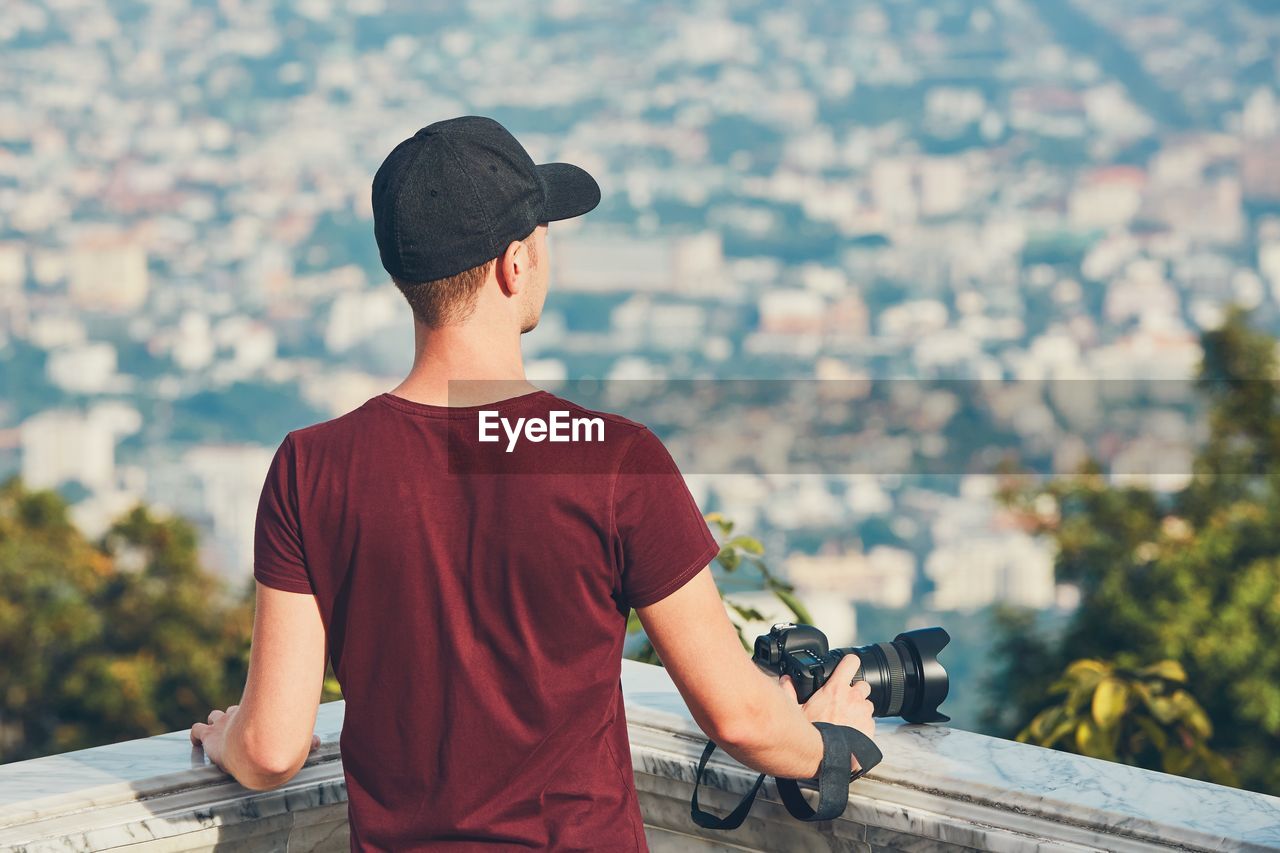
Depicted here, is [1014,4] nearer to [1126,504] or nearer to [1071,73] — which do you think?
[1071,73]

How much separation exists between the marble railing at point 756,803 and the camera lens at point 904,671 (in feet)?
0.16

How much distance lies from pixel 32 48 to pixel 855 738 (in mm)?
76556

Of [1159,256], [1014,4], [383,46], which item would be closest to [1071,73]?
[1014,4]

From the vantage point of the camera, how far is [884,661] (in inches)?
64.3

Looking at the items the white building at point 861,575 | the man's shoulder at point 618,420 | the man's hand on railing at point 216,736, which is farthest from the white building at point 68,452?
the man's shoulder at point 618,420

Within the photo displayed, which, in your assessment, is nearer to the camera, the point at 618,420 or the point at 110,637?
the point at 618,420

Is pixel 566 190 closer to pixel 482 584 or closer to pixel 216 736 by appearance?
pixel 482 584

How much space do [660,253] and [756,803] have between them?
57.5m

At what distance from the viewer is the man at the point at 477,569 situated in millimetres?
1198

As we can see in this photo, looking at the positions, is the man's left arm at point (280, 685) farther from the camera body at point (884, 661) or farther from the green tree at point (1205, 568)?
the green tree at point (1205, 568)

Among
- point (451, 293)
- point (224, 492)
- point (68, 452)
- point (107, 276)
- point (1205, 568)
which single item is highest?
point (451, 293)

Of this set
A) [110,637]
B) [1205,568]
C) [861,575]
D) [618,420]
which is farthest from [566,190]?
[861,575]

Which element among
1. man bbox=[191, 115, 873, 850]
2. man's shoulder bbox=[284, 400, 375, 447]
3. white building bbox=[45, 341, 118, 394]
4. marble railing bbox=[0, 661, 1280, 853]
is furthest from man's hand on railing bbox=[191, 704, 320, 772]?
white building bbox=[45, 341, 118, 394]

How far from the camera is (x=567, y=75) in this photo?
7562 cm
